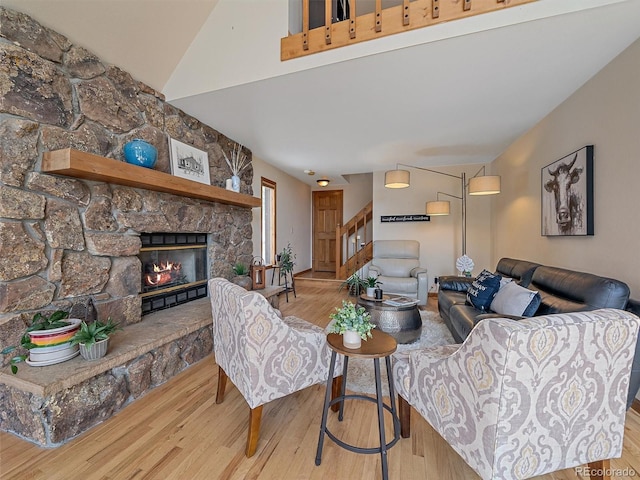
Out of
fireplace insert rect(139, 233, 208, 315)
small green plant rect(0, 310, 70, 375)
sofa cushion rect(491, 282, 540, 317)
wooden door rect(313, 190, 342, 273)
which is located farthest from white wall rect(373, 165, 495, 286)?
small green plant rect(0, 310, 70, 375)

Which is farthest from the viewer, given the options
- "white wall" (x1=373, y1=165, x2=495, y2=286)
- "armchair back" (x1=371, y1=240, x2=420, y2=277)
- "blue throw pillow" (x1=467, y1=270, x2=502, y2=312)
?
"white wall" (x1=373, y1=165, x2=495, y2=286)

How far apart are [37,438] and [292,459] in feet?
4.76

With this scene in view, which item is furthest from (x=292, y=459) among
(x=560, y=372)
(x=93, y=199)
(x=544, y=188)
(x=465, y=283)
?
(x=544, y=188)

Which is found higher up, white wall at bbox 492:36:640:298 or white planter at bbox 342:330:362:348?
white wall at bbox 492:36:640:298

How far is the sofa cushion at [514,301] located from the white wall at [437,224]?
2.92 m

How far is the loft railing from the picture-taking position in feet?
5.93

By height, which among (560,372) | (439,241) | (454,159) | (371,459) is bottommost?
(371,459)

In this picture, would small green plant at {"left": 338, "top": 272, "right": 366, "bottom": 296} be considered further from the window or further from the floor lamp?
the window

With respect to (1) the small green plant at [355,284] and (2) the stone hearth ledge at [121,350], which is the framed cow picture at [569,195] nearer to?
(1) the small green plant at [355,284]

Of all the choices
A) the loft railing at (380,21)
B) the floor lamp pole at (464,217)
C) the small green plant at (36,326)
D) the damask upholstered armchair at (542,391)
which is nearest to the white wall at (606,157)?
the loft railing at (380,21)

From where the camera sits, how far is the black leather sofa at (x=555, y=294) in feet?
5.33

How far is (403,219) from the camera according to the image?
560cm

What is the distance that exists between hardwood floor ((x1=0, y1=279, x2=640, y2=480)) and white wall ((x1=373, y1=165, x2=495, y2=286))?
366 centimetres

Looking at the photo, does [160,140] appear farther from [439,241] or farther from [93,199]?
[439,241]
